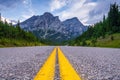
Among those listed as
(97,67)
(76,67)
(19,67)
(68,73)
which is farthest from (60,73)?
(19,67)

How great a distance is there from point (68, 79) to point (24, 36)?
136 metres

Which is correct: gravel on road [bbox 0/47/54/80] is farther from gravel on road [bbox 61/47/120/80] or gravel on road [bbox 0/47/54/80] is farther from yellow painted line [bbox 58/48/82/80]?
gravel on road [bbox 61/47/120/80]

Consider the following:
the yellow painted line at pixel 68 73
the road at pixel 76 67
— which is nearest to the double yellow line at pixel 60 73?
the yellow painted line at pixel 68 73

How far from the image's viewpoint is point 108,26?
120500mm

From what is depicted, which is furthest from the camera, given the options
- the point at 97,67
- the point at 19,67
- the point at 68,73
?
the point at 19,67

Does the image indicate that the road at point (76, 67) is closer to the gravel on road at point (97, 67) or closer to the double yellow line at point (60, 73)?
the gravel on road at point (97, 67)

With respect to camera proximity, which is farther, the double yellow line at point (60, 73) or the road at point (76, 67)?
the road at point (76, 67)

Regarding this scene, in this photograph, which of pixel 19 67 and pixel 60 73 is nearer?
pixel 60 73

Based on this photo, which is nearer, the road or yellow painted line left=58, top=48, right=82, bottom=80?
yellow painted line left=58, top=48, right=82, bottom=80

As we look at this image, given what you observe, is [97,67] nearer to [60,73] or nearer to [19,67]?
[60,73]

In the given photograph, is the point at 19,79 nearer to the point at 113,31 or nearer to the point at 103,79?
the point at 103,79

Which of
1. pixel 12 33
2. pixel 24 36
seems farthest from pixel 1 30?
pixel 24 36

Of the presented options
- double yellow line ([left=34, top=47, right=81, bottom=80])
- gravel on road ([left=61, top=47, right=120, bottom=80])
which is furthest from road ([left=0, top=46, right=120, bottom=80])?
double yellow line ([left=34, top=47, right=81, bottom=80])

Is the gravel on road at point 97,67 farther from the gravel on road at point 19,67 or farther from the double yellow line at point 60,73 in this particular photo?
the gravel on road at point 19,67
